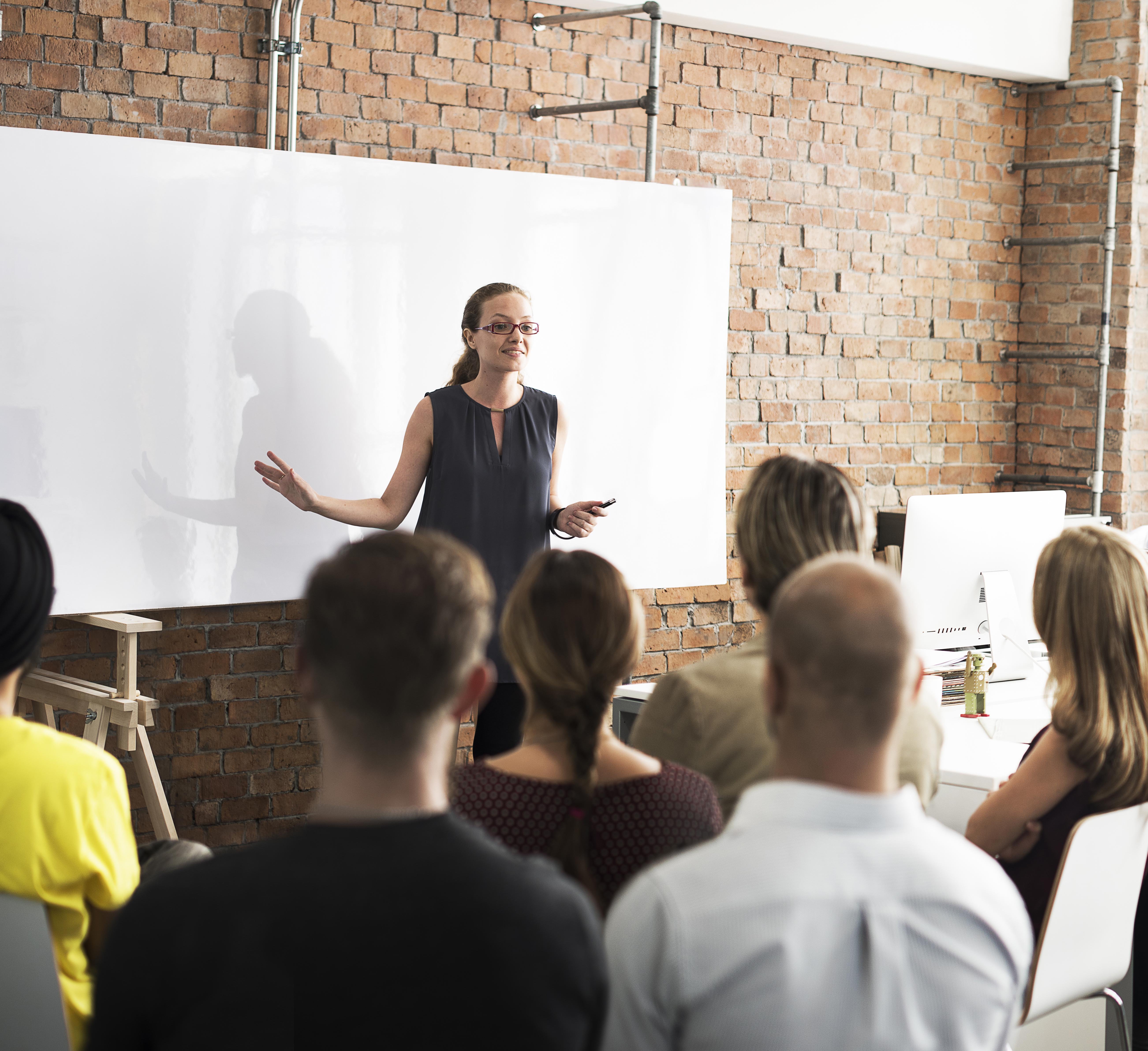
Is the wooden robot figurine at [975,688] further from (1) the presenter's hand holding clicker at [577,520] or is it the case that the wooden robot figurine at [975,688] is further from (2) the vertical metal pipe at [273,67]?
(2) the vertical metal pipe at [273,67]

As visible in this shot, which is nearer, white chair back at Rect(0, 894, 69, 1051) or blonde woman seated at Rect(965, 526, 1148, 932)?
white chair back at Rect(0, 894, 69, 1051)

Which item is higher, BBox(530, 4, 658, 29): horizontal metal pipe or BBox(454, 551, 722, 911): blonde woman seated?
BBox(530, 4, 658, 29): horizontal metal pipe

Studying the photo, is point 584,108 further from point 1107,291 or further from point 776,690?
point 776,690

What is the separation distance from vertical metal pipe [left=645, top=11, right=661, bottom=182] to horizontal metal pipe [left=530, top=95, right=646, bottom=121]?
0.10 ft

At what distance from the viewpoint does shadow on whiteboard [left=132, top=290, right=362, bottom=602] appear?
3.26 m

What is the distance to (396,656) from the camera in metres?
1.00

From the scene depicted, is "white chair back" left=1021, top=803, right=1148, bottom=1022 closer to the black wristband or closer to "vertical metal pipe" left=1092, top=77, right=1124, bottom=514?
the black wristband

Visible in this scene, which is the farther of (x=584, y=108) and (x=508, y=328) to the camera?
(x=584, y=108)

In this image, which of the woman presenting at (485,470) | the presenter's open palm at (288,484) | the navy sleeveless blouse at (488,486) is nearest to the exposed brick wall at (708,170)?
the presenter's open palm at (288,484)

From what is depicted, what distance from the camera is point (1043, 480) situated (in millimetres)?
5406

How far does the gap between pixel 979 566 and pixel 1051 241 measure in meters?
2.66

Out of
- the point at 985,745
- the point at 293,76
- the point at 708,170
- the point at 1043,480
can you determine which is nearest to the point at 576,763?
the point at 985,745

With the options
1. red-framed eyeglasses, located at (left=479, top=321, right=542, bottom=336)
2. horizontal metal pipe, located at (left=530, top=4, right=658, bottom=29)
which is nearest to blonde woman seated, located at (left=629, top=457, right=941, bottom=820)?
red-framed eyeglasses, located at (left=479, top=321, right=542, bottom=336)

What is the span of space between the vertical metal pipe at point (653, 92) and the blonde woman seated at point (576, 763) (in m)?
2.83
